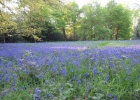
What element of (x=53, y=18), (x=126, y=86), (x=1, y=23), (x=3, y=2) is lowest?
(x=126, y=86)

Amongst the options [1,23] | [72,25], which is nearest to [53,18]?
[72,25]

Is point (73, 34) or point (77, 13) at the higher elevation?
point (77, 13)

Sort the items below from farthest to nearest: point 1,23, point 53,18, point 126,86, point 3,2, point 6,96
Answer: point 53,18 < point 1,23 < point 3,2 < point 126,86 < point 6,96

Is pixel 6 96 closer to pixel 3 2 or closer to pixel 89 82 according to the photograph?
pixel 89 82

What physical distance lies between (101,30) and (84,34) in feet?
14.7

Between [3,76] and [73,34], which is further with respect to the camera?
[73,34]

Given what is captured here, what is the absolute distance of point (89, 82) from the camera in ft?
9.91

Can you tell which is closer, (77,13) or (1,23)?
(1,23)

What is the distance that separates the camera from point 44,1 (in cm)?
829

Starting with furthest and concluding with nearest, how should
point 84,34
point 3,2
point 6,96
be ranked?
point 84,34
point 3,2
point 6,96

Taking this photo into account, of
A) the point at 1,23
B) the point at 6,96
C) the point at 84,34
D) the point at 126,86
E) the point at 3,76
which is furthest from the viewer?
the point at 84,34

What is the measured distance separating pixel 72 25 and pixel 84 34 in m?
3.81

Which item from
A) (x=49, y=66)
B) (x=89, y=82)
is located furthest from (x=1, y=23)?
(x=89, y=82)

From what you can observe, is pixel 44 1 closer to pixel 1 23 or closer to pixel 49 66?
pixel 1 23
